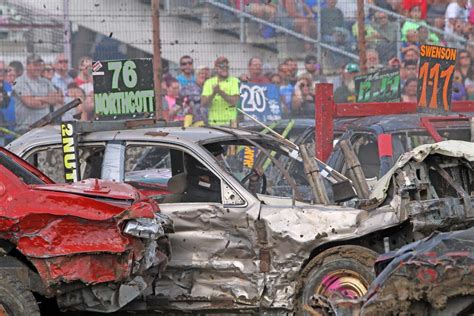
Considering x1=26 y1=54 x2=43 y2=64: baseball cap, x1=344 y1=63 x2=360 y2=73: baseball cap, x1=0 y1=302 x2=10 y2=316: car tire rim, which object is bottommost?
x1=0 y1=302 x2=10 y2=316: car tire rim

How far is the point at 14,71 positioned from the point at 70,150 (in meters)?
7.44

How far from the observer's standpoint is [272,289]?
29.7 ft

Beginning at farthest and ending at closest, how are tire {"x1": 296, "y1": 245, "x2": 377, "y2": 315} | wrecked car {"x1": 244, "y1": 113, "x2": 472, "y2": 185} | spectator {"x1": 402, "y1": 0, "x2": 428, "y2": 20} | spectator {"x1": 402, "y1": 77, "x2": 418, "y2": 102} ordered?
1. spectator {"x1": 402, "y1": 0, "x2": 428, "y2": 20}
2. spectator {"x1": 402, "y1": 77, "x2": 418, "y2": 102}
3. wrecked car {"x1": 244, "y1": 113, "x2": 472, "y2": 185}
4. tire {"x1": 296, "y1": 245, "x2": 377, "y2": 315}

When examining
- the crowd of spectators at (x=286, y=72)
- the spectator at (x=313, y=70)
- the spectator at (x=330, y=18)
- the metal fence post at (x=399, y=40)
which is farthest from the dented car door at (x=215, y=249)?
the metal fence post at (x=399, y=40)

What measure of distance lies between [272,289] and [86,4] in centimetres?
900

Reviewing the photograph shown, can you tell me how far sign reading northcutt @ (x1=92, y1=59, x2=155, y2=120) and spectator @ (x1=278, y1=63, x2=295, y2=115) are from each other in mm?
6077

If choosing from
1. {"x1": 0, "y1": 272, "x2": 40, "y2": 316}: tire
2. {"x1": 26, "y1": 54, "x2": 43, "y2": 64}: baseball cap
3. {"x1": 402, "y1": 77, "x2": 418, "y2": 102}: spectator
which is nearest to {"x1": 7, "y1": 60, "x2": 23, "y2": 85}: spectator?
{"x1": 26, "y1": 54, "x2": 43, "y2": 64}: baseball cap

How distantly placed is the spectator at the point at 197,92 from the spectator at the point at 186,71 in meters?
0.07

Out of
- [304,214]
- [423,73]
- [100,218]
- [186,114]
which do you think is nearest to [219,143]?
[304,214]

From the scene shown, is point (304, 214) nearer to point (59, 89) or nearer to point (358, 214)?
point (358, 214)

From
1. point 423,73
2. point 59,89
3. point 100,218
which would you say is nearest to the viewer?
point 100,218

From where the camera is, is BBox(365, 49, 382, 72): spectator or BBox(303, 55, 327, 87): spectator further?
BBox(365, 49, 382, 72): spectator

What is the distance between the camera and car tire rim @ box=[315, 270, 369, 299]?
889cm

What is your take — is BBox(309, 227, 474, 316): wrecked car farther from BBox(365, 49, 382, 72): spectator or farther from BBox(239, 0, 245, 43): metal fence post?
BBox(239, 0, 245, 43): metal fence post
